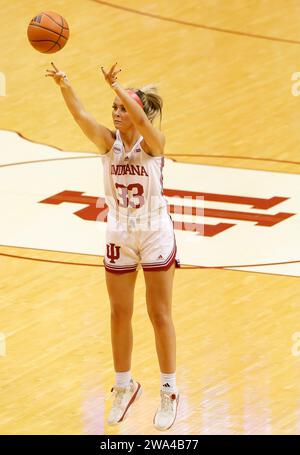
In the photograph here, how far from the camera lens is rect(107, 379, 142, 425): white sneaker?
987cm

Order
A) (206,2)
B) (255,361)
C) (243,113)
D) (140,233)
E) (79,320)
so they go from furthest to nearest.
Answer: (206,2) → (243,113) → (79,320) → (255,361) → (140,233)

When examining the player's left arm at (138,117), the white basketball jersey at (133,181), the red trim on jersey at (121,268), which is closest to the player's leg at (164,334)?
the red trim on jersey at (121,268)

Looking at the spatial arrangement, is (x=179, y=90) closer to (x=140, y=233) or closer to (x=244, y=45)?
(x=244, y=45)

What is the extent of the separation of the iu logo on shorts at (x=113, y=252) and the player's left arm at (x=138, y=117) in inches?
30.0

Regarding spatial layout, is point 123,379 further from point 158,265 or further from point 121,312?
point 158,265

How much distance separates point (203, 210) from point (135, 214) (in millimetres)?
5071

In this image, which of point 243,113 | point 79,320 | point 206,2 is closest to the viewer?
point 79,320

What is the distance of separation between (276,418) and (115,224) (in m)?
1.94

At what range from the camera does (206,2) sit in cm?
2123

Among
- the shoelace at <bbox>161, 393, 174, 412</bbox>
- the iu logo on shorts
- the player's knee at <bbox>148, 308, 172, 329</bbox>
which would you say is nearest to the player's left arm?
the iu logo on shorts

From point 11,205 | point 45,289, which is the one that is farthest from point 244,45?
point 45,289

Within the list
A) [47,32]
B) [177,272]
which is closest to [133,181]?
[47,32]

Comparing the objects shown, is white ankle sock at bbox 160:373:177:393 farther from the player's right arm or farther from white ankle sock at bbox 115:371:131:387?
the player's right arm

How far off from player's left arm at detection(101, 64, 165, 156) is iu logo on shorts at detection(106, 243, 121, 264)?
0.76 metres
